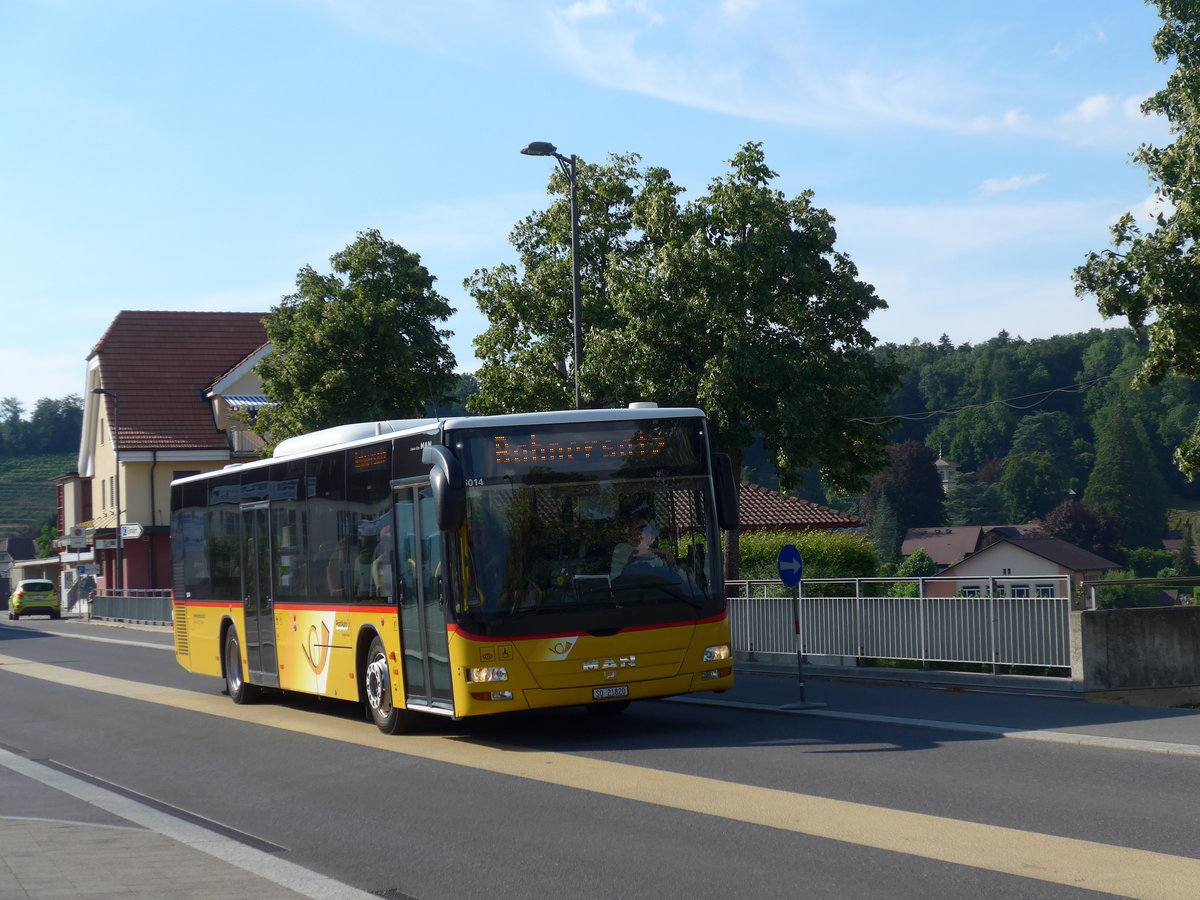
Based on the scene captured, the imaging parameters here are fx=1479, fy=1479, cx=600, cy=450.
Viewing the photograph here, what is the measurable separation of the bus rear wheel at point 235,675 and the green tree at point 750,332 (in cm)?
1381

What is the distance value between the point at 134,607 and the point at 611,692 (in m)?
43.6

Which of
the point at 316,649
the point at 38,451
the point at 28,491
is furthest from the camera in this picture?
the point at 38,451

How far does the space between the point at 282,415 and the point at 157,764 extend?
2910 centimetres

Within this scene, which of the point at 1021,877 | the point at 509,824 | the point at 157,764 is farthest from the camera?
the point at 157,764

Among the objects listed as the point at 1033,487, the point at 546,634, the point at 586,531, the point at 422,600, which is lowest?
the point at 546,634

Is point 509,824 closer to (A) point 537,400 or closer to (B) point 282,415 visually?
(A) point 537,400

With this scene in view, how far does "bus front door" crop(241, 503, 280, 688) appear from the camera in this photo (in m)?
17.5

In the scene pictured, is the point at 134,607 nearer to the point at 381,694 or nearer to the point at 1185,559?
the point at 381,694

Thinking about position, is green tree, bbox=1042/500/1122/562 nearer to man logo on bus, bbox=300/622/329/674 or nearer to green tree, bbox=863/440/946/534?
green tree, bbox=863/440/946/534

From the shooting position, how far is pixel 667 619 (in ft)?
43.6

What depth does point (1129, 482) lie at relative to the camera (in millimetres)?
131000

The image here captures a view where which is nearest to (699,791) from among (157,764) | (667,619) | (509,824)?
(509,824)

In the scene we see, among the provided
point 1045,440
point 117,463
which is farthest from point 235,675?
point 1045,440

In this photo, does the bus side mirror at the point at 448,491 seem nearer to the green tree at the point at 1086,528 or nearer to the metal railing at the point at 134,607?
the metal railing at the point at 134,607
